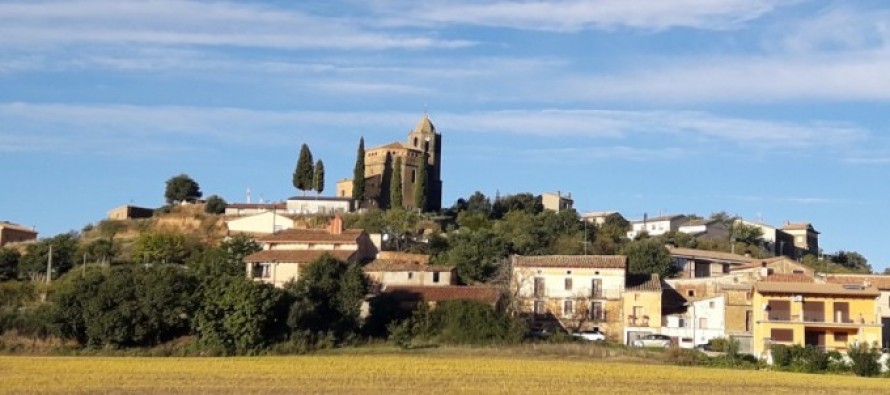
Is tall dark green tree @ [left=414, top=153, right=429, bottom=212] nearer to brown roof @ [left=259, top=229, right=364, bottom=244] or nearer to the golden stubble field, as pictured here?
brown roof @ [left=259, top=229, right=364, bottom=244]

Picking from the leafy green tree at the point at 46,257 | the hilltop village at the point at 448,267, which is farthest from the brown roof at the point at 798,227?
the leafy green tree at the point at 46,257

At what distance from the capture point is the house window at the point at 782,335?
56.4 meters

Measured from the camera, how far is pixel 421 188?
339 ft

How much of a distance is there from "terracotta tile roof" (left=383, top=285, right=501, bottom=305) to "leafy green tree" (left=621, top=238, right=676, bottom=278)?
1611 cm

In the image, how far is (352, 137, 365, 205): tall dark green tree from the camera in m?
101

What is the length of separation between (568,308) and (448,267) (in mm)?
7995

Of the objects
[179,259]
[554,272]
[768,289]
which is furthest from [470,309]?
[179,259]

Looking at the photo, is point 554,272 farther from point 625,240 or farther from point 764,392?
point 764,392

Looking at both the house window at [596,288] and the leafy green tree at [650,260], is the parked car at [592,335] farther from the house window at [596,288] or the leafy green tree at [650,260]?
the leafy green tree at [650,260]

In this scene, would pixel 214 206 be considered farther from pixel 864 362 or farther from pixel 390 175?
pixel 864 362

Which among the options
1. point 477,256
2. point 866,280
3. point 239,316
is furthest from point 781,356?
point 477,256

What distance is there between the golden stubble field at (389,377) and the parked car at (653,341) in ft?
42.6

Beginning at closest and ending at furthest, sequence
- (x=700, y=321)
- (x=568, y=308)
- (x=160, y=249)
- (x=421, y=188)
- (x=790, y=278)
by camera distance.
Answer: (x=700, y=321) → (x=568, y=308) → (x=790, y=278) → (x=160, y=249) → (x=421, y=188)

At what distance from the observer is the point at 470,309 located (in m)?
56.4
